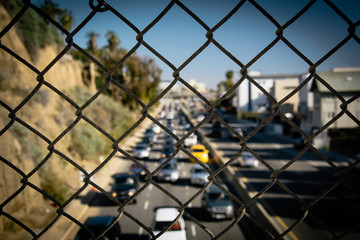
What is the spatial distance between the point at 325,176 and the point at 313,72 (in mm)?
14877

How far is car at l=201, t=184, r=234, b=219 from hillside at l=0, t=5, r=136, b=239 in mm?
4810

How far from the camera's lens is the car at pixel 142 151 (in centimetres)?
1657

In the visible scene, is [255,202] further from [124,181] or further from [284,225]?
[124,181]

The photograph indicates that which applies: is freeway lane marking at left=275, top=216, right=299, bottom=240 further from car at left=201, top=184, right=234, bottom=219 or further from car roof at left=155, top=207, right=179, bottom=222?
car roof at left=155, top=207, right=179, bottom=222

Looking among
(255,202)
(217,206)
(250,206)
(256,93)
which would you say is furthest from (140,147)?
(256,93)

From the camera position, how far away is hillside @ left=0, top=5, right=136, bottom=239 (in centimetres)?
359

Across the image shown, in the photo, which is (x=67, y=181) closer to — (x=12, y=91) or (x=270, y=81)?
(x=12, y=91)

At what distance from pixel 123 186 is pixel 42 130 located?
4281mm

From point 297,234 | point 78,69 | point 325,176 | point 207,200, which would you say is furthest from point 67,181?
point 78,69

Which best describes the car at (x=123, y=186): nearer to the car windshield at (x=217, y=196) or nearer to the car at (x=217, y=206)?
the car at (x=217, y=206)

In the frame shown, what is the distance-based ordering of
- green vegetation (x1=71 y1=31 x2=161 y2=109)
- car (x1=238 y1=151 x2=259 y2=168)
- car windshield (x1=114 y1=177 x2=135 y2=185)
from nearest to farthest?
car windshield (x1=114 y1=177 x2=135 y2=185)
car (x1=238 y1=151 x2=259 y2=168)
green vegetation (x1=71 y1=31 x2=161 y2=109)

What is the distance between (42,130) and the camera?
38.1ft

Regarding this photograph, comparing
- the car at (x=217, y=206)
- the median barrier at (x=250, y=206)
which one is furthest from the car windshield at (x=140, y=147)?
the car at (x=217, y=206)

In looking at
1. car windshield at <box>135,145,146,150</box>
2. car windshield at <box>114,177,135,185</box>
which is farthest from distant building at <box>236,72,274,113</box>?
car windshield at <box>135,145,146,150</box>
